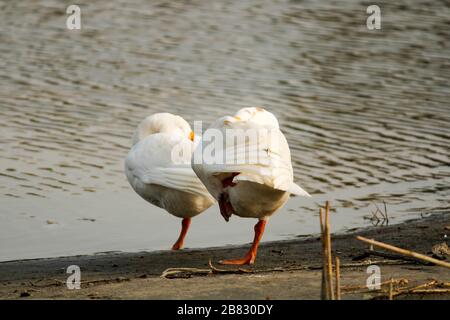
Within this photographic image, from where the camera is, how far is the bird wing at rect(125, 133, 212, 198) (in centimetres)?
832

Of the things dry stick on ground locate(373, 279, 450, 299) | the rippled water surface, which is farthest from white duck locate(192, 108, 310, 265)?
the rippled water surface

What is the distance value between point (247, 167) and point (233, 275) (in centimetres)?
76

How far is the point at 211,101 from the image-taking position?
44.1 ft

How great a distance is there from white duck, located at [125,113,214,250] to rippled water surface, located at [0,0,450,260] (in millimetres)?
487

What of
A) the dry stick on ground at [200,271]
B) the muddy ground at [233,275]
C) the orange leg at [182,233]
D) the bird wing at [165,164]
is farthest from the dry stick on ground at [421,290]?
the orange leg at [182,233]

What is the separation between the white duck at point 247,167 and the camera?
6910 mm

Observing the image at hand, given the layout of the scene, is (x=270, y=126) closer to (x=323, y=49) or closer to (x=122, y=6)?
(x=323, y=49)

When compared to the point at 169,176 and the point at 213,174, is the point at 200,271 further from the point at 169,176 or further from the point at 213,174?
the point at 169,176

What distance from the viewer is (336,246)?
325 inches

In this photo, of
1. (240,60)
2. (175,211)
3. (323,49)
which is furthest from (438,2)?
(175,211)

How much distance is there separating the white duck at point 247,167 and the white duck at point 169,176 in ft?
2.21

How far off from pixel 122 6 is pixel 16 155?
8.19 meters

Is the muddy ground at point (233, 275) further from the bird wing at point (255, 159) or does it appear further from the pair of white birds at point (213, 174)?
the bird wing at point (255, 159)

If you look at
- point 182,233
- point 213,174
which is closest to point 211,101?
point 182,233
